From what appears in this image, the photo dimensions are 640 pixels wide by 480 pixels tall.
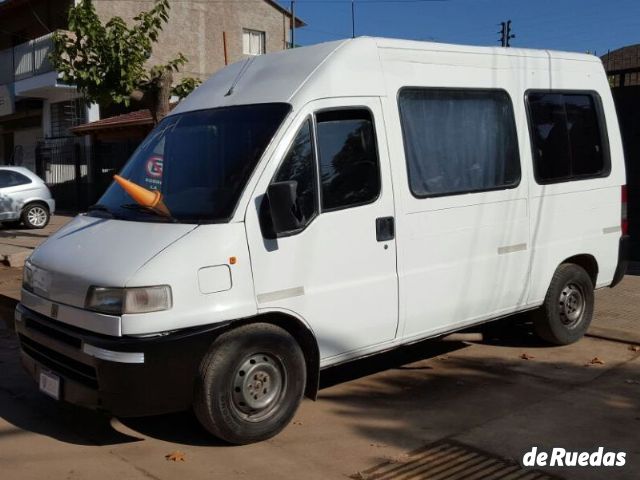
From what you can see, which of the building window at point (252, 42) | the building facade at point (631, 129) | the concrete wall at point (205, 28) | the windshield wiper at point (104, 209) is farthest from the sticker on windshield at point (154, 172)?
the building window at point (252, 42)

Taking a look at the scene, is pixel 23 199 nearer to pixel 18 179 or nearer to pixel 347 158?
pixel 18 179

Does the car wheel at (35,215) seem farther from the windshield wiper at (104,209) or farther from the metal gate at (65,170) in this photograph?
the windshield wiper at (104,209)

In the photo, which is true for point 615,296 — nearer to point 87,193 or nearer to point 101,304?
point 101,304

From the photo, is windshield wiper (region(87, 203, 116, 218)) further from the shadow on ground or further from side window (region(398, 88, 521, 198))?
side window (region(398, 88, 521, 198))

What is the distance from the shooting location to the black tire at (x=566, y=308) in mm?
6453

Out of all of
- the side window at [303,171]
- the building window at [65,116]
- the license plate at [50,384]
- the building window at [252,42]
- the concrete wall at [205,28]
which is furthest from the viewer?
the building window at [252,42]

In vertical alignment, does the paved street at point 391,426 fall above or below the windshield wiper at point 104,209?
below

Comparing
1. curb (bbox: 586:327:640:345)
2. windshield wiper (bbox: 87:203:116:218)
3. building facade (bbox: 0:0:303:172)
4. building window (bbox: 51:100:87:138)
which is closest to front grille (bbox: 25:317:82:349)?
windshield wiper (bbox: 87:203:116:218)

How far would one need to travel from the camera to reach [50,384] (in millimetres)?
4488

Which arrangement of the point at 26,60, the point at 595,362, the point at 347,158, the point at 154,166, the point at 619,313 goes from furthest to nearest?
1. the point at 26,60
2. the point at 619,313
3. the point at 595,362
4. the point at 154,166
5. the point at 347,158

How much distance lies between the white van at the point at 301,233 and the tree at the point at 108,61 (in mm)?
3881

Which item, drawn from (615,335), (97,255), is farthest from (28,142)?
(97,255)

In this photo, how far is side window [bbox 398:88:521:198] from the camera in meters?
5.30

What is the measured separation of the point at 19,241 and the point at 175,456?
11.1m
